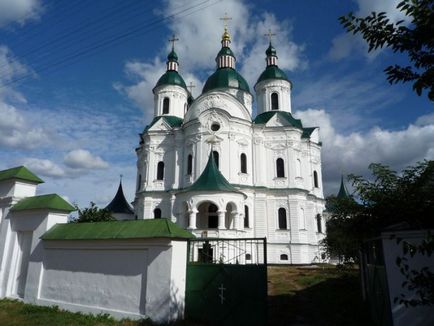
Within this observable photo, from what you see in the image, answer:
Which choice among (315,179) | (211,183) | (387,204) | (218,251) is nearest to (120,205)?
(211,183)

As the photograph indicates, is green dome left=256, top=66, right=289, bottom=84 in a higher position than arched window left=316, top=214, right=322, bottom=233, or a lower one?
higher

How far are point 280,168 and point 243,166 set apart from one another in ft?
11.1

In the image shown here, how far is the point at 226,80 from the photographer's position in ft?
104

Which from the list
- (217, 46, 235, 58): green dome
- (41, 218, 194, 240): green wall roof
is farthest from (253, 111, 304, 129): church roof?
(41, 218, 194, 240): green wall roof

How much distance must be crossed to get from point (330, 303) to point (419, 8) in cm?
995

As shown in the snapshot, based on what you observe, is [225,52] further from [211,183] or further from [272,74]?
[211,183]

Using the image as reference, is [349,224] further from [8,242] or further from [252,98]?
[252,98]

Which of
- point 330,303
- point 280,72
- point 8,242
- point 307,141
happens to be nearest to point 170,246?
point 330,303

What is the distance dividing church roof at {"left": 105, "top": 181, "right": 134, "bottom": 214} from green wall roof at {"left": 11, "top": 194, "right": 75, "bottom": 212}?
78.6 feet

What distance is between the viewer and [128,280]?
8.62 metres

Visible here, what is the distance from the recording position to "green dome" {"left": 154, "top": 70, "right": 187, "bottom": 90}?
107 feet

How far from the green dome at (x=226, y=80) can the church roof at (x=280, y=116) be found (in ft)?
10.9

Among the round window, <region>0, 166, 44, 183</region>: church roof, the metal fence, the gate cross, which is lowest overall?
the gate cross

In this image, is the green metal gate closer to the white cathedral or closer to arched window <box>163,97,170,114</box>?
the white cathedral
